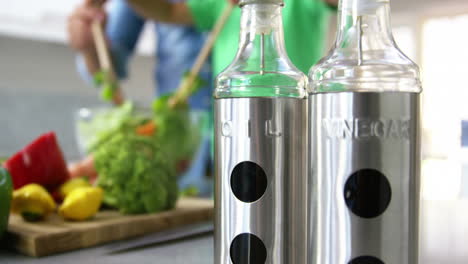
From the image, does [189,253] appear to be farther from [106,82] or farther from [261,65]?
[106,82]

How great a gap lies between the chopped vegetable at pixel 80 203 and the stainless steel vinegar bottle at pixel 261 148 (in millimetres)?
371

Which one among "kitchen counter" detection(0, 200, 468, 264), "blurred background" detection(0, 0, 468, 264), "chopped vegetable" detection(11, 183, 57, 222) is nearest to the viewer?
"kitchen counter" detection(0, 200, 468, 264)

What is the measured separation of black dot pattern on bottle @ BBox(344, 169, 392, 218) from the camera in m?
0.31

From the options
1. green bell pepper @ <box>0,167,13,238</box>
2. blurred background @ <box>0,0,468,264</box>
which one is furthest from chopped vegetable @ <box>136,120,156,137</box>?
blurred background @ <box>0,0,468,264</box>

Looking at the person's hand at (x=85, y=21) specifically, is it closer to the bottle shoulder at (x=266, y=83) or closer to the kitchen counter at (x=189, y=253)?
the kitchen counter at (x=189, y=253)

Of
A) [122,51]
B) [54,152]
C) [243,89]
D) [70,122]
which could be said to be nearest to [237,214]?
[243,89]

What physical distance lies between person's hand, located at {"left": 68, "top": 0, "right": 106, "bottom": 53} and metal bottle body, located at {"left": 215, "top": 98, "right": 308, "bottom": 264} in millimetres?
1005

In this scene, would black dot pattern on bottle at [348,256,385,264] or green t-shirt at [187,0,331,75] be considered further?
green t-shirt at [187,0,331,75]

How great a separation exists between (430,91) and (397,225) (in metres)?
3.88

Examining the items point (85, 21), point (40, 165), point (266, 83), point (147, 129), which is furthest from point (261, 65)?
point (85, 21)

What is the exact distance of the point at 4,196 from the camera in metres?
0.59

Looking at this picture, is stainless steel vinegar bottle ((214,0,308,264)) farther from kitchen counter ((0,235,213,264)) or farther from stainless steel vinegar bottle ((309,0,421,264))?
kitchen counter ((0,235,213,264))

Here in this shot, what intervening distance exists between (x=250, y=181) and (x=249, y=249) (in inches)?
2.0

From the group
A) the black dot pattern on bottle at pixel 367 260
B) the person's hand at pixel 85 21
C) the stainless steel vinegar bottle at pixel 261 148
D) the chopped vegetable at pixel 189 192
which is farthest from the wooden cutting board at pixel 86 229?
the person's hand at pixel 85 21
